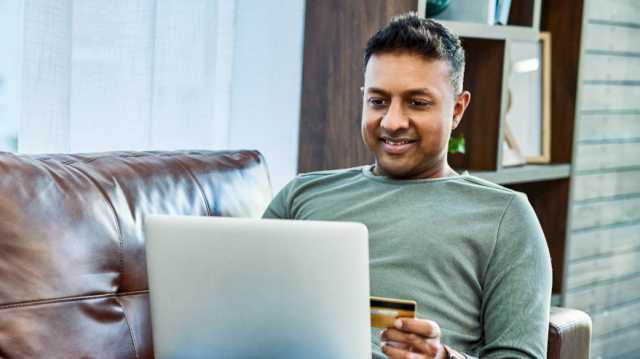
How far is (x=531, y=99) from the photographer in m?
3.20

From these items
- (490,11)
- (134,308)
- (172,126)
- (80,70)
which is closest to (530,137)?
(490,11)

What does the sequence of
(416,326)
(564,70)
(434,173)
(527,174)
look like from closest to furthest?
1. (416,326)
2. (434,173)
3. (527,174)
4. (564,70)

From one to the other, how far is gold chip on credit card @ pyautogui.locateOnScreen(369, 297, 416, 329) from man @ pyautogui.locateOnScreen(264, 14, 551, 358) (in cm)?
29

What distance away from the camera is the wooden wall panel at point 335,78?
98.3 inches

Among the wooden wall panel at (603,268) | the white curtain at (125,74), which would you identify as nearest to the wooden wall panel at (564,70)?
the wooden wall panel at (603,268)

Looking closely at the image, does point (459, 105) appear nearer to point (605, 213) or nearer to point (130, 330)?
point (130, 330)

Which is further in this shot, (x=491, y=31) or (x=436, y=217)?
(x=491, y=31)

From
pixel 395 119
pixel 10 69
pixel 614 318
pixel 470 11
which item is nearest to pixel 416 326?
pixel 395 119

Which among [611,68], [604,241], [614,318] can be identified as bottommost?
[614,318]

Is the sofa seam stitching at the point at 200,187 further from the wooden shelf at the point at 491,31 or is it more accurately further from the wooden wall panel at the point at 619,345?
the wooden wall panel at the point at 619,345

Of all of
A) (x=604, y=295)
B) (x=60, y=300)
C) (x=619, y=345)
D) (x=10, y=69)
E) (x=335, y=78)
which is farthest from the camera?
(x=619, y=345)

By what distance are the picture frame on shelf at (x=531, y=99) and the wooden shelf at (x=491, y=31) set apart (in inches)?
10.5

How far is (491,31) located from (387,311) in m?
1.52

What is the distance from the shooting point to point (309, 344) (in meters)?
1.28
